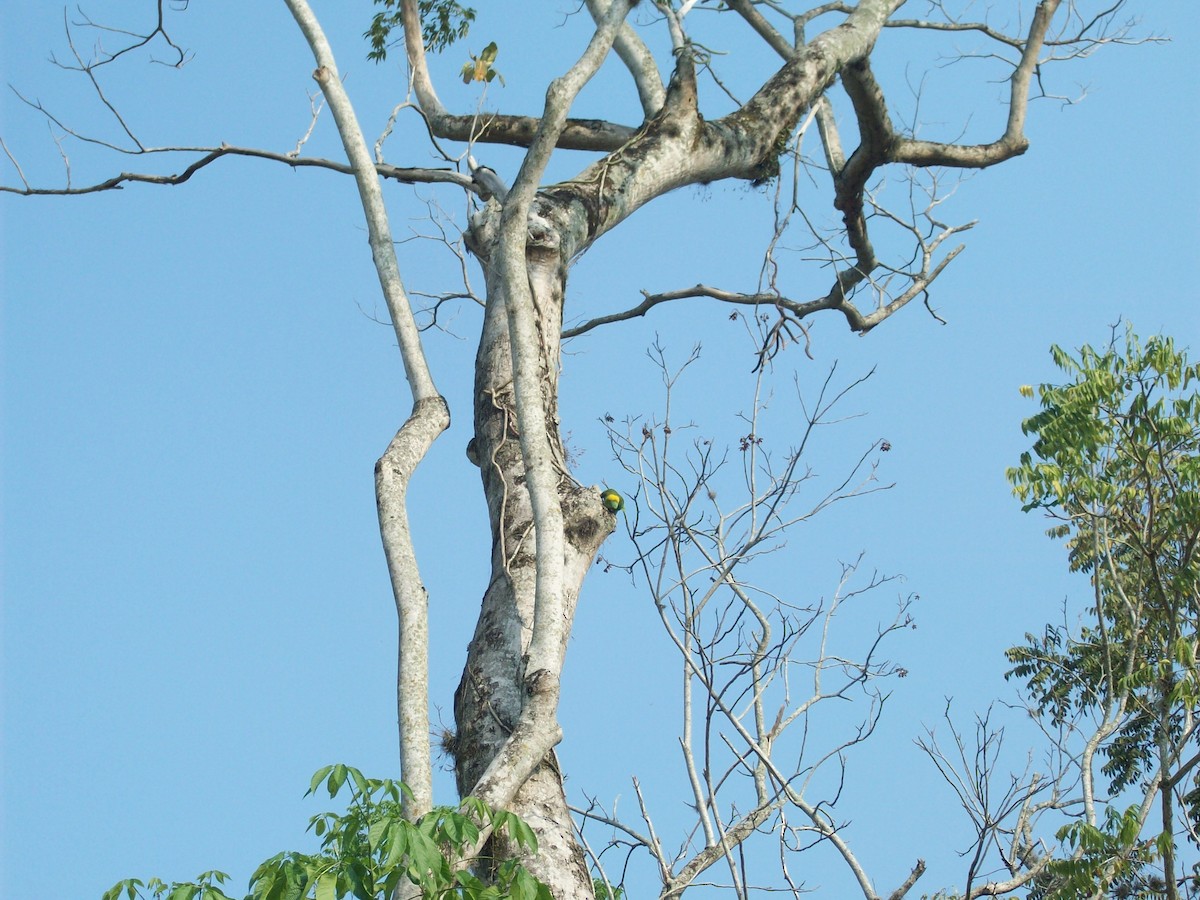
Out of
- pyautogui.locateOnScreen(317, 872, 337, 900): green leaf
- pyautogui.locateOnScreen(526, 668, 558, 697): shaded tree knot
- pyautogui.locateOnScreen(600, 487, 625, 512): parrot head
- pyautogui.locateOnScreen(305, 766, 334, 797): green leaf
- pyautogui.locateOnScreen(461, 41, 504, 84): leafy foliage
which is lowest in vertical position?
pyautogui.locateOnScreen(317, 872, 337, 900): green leaf

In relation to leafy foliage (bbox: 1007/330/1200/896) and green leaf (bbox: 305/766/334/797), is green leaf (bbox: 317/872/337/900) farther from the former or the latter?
leafy foliage (bbox: 1007/330/1200/896)

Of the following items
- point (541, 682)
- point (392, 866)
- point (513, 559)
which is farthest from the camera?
point (513, 559)

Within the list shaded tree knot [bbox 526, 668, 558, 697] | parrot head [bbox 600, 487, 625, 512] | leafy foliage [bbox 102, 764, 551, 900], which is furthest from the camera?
parrot head [bbox 600, 487, 625, 512]

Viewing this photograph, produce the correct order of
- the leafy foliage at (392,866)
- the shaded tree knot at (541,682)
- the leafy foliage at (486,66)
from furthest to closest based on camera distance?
the leafy foliage at (486,66) → the shaded tree knot at (541,682) → the leafy foliage at (392,866)

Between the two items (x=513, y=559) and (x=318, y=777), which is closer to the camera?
(x=318, y=777)

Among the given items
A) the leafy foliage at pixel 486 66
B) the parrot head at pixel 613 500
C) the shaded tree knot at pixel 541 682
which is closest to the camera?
the shaded tree knot at pixel 541 682

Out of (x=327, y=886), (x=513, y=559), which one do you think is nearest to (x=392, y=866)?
(x=327, y=886)

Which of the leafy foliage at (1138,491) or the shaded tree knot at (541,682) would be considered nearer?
the shaded tree knot at (541,682)

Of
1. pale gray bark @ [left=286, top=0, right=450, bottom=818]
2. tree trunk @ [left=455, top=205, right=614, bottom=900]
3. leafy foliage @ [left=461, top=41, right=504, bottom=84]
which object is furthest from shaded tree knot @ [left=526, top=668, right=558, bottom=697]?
leafy foliage @ [left=461, top=41, right=504, bottom=84]

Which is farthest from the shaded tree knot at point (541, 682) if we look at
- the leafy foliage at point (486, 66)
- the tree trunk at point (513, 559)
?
the leafy foliage at point (486, 66)

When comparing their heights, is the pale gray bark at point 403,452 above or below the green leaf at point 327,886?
above

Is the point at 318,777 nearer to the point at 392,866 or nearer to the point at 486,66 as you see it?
the point at 392,866

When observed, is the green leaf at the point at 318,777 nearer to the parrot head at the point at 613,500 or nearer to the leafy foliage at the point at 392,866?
the leafy foliage at the point at 392,866

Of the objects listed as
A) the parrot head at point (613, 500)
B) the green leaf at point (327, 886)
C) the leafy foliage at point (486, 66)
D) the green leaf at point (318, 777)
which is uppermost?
the leafy foliage at point (486, 66)
